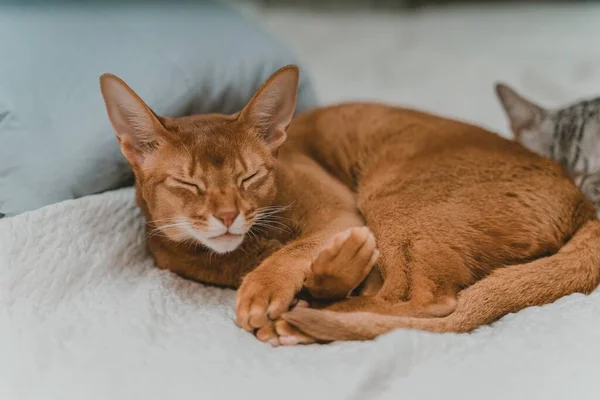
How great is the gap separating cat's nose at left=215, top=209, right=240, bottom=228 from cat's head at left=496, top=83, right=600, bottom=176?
915 millimetres

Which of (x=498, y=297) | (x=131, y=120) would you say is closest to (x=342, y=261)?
(x=498, y=297)

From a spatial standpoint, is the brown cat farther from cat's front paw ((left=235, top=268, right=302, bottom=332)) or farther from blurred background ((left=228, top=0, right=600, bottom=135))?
blurred background ((left=228, top=0, right=600, bottom=135))

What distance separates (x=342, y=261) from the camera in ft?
3.58

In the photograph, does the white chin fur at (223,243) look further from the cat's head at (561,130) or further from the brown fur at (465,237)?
the cat's head at (561,130)

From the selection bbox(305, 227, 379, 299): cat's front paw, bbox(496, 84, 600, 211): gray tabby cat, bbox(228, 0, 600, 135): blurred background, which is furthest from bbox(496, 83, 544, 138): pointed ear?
bbox(305, 227, 379, 299): cat's front paw

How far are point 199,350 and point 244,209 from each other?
28 centimetres

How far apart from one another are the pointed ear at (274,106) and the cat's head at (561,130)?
0.76 meters

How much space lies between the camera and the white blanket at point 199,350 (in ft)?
2.86

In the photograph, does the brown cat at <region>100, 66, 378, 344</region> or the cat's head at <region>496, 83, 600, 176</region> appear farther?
the cat's head at <region>496, 83, 600, 176</region>

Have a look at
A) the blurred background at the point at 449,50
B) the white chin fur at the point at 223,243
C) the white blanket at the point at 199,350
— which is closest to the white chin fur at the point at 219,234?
the white chin fur at the point at 223,243

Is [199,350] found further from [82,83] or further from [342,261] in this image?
[82,83]

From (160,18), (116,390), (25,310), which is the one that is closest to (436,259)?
(116,390)

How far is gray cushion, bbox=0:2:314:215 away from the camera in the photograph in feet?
4.17

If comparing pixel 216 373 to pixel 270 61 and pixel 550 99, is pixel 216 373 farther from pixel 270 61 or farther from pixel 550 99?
pixel 550 99
